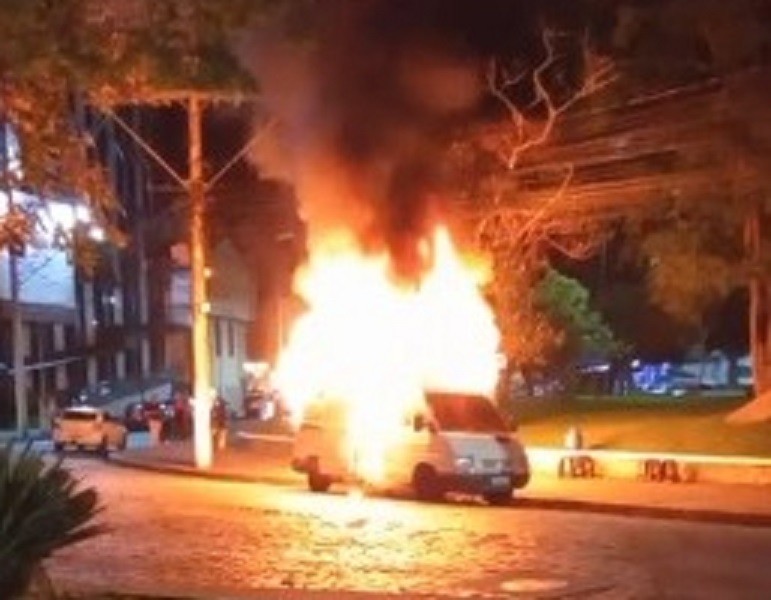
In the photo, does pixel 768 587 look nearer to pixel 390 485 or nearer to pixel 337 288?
pixel 390 485

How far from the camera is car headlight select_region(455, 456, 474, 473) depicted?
25938 millimetres

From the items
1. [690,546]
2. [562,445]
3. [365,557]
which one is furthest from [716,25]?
[365,557]

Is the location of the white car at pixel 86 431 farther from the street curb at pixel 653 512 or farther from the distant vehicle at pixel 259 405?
the street curb at pixel 653 512

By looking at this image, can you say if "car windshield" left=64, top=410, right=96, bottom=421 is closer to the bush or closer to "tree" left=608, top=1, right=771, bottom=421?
"tree" left=608, top=1, right=771, bottom=421

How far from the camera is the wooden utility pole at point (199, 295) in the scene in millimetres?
33750

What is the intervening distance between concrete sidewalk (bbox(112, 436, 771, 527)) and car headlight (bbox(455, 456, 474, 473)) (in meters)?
0.86

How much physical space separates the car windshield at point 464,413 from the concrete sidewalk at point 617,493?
3.88 feet

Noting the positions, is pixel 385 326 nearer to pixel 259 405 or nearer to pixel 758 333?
pixel 758 333

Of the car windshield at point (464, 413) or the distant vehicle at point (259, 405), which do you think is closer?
the car windshield at point (464, 413)

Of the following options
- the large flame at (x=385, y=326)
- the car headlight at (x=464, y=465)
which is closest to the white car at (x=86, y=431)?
the large flame at (x=385, y=326)

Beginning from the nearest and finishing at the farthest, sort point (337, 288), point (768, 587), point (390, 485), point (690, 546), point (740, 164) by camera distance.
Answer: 1. point (768, 587)
2. point (690, 546)
3. point (390, 485)
4. point (740, 164)
5. point (337, 288)

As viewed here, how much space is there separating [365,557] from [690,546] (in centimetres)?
377

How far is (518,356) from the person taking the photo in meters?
38.4

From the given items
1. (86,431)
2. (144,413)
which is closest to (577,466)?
(86,431)
